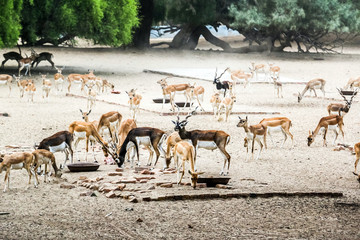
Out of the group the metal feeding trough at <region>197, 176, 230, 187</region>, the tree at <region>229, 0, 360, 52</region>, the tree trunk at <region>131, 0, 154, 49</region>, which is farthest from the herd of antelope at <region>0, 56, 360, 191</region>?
the tree trunk at <region>131, 0, 154, 49</region>

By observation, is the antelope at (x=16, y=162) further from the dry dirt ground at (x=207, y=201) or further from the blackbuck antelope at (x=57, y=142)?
the blackbuck antelope at (x=57, y=142)

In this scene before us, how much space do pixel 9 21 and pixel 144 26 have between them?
54.9 feet

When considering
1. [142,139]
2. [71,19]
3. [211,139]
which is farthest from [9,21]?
[211,139]

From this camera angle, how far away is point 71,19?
3097 centimetres

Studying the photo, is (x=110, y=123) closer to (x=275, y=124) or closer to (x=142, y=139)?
(x=142, y=139)

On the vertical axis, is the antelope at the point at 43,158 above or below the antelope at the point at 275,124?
below

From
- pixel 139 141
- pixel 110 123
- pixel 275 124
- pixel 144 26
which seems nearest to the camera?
pixel 139 141

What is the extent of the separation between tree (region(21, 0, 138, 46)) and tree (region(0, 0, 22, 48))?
888 mm

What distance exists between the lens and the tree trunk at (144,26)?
4438cm

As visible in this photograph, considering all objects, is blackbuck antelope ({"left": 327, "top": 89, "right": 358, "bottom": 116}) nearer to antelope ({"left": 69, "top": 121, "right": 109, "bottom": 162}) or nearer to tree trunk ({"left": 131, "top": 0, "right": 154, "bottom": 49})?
antelope ({"left": 69, "top": 121, "right": 109, "bottom": 162})

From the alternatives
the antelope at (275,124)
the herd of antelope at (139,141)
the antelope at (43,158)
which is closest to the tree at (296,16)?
the herd of antelope at (139,141)

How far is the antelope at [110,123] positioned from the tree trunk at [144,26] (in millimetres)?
28972

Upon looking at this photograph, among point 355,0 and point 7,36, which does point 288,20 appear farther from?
point 7,36

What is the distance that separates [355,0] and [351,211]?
35850mm
